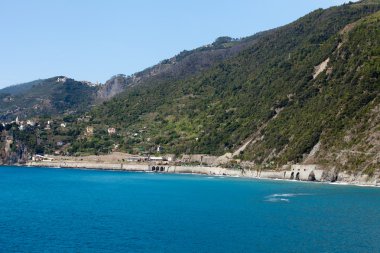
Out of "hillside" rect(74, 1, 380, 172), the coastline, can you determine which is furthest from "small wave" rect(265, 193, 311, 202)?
"hillside" rect(74, 1, 380, 172)

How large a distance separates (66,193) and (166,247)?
56470mm

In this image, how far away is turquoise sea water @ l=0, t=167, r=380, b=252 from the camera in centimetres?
5688

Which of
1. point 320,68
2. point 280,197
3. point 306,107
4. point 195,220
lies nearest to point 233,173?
point 306,107

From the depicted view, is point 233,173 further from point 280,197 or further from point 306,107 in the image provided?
point 280,197

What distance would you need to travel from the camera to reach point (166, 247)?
55.8m

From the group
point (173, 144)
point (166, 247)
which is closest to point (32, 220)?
point (166, 247)

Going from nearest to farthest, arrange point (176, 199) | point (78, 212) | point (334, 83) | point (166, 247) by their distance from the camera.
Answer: point (166, 247) < point (78, 212) < point (176, 199) < point (334, 83)

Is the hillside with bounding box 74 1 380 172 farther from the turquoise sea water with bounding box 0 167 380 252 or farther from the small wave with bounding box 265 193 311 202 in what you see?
the small wave with bounding box 265 193 311 202

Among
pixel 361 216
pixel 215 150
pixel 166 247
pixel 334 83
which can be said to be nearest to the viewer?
pixel 166 247

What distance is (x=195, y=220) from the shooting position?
235 feet

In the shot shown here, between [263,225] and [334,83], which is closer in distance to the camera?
[263,225]

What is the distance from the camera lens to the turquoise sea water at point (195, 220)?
5688 centimetres

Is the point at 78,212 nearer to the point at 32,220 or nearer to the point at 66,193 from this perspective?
the point at 32,220

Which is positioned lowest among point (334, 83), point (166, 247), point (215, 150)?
point (166, 247)
